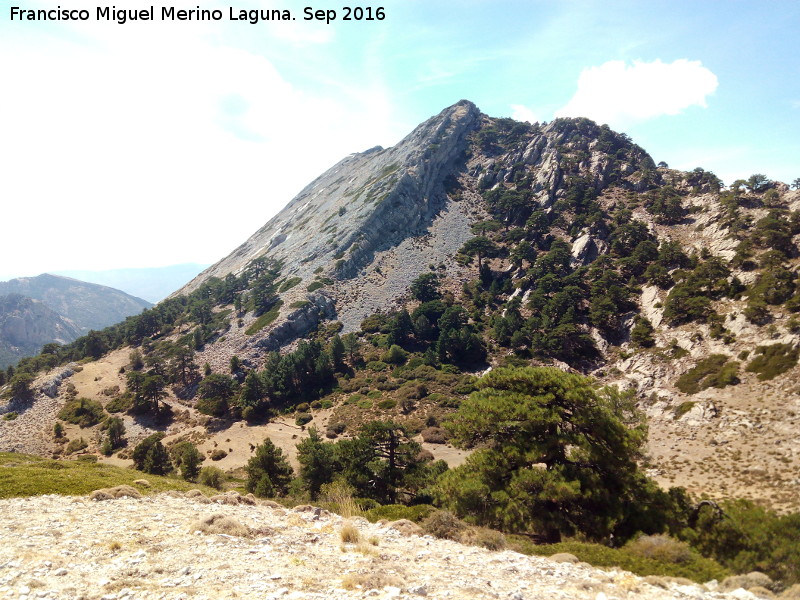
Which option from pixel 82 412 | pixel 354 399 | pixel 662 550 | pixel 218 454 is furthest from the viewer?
pixel 82 412

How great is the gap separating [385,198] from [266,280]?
46566 millimetres

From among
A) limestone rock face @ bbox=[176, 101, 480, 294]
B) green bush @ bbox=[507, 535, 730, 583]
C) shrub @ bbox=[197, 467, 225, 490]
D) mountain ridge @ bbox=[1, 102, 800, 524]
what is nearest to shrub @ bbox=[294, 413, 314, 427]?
mountain ridge @ bbox=[1, 102, 800, 524]

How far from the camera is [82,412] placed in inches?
2559

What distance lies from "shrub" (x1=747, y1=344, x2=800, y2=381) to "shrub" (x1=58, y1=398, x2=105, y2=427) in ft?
312

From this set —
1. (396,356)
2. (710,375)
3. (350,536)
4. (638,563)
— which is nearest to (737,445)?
(710,375)

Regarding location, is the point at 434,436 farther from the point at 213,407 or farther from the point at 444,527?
the point at 213,407

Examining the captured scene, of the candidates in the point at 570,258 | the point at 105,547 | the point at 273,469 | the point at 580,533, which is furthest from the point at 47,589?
the point at 570,258

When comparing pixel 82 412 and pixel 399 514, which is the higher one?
pixel 399 514

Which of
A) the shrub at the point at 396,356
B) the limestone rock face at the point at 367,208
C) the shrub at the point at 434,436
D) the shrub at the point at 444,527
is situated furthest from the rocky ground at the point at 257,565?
the limestone rock face at the point at 367,208

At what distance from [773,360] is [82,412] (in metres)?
101

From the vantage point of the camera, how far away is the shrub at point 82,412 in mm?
63250

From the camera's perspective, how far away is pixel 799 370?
39.5 m


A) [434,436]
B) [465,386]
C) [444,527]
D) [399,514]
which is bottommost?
[434,436]

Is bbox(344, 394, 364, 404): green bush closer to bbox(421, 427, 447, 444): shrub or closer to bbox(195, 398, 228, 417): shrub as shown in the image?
bbox(421, 427, 447, 444): shrub
